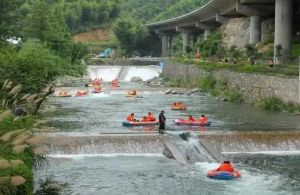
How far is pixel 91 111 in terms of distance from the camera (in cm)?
3850

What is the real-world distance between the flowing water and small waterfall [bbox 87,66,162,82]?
39929mm

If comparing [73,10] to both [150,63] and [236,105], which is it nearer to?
[150,63]

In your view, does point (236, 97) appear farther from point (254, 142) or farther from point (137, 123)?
point (254, 142)

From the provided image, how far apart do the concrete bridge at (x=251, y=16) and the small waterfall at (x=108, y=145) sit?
2416 cm

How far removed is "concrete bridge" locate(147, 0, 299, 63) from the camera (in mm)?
47406

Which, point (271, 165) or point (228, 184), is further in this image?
point (271, 165)

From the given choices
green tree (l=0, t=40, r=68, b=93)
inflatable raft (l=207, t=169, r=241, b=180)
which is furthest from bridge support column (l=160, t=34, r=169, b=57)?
inflatable raft (l=207, t=169, r=241, b=180)

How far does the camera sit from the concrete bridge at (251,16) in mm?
47406

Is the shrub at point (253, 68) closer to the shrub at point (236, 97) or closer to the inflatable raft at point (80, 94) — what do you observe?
the shrub at point (236, 97)

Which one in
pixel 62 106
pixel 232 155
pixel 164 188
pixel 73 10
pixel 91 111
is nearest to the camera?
pixel 164 188

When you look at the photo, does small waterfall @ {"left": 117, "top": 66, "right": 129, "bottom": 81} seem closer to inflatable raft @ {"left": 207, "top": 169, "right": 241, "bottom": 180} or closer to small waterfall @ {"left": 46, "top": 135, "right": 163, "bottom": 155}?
small waterfall @ {"left": 46, "top": 135, "right": 163, "bottom": 155}

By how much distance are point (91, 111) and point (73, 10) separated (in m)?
79.4

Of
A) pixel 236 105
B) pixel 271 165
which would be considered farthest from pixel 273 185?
pixel 236 105

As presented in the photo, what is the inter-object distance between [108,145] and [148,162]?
271 cm
